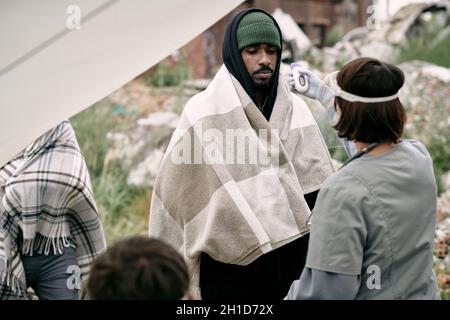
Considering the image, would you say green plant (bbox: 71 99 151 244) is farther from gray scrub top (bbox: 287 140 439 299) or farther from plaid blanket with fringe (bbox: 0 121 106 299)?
gray scrub top (bbox: 287 140 439 299)

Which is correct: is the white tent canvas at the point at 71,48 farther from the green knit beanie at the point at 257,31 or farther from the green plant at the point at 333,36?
the green plant at the point at 333,36

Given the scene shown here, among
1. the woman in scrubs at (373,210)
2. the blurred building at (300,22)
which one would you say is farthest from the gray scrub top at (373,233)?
the blurred building at (300,22)

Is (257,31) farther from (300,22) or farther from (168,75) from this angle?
(300,22)

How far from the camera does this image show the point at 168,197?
3.29m

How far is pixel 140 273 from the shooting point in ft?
7.19

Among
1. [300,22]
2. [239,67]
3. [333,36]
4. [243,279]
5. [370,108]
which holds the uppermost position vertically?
[300,22]

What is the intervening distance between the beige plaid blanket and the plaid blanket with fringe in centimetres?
51

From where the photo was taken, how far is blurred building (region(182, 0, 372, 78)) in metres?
8.16

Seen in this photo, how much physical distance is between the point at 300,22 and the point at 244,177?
6308mm

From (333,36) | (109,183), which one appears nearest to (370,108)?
(109,183)

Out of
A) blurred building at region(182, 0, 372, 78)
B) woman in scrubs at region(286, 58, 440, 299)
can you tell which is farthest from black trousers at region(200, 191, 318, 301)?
blurred building at region(182, 0, 372, 78)

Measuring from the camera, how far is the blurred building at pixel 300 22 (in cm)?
816

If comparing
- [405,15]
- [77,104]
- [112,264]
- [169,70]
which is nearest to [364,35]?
[405,15]
